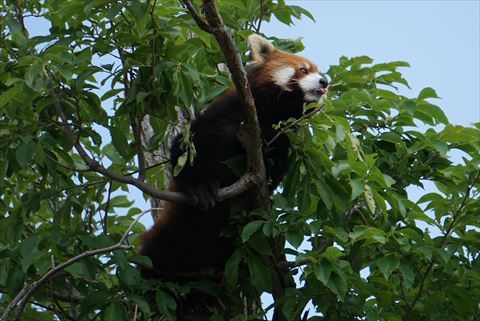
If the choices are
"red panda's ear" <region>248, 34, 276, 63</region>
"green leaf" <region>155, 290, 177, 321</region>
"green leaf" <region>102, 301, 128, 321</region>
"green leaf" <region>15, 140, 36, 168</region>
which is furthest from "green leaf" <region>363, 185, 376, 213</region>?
"green leaf" <region>15, 140, 36, 168</region>

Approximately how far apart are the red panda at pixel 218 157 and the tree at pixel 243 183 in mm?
232

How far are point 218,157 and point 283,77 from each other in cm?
98

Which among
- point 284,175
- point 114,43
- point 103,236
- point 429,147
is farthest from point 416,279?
point 114,43

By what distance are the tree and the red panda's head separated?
0.36 m

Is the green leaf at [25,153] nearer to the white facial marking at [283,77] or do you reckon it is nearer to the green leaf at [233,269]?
the green leaf at [233,269]

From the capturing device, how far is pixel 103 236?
210 inches

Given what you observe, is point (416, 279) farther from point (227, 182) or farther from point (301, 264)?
point (227, 182)

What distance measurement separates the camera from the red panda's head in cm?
644

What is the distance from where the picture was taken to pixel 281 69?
6.62 m

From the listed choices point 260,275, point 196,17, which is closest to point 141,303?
point 260,275

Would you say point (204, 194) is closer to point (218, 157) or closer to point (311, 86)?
point (218, 157)

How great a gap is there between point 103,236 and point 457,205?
2499mm

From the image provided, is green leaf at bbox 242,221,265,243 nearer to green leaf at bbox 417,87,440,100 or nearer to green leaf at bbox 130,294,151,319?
green leaf at bbox 130,294,151,319

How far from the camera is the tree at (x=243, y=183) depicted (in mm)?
4996
